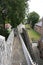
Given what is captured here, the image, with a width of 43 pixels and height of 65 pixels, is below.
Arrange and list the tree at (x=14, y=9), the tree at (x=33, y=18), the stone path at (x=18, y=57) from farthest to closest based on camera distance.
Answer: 1. the tree at (x=33, y=18)
2. the tree at (x=14, y=9)
3. the stone path at (x=18, y=57)

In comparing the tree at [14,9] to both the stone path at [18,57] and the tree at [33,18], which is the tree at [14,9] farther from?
the tree at [33,18]

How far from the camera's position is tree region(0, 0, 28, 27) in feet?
56.9

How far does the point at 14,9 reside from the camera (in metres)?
18.3

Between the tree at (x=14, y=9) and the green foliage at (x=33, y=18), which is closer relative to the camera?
the tree at (x=14, y=9)

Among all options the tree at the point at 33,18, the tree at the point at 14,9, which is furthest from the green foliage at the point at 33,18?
the tree at the point at 14,9

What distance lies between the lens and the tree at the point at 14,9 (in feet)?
56.9

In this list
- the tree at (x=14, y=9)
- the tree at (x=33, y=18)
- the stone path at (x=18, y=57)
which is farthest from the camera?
the tree at (x=33, y=18)

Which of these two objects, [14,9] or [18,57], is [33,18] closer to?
[14,9]

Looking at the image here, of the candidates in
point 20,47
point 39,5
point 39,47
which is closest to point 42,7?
point 39,5

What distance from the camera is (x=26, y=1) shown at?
2038 cm

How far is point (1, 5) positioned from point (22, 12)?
2.45 m

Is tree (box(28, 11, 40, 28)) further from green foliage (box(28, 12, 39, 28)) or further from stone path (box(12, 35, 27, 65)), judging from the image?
stone path (box(12, 35, 27, 65))

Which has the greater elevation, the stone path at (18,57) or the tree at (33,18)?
the tree at (33,18)

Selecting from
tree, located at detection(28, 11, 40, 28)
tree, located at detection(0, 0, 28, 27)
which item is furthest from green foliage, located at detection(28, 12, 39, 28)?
tree, located at detection(0, 0, 28, 27)
